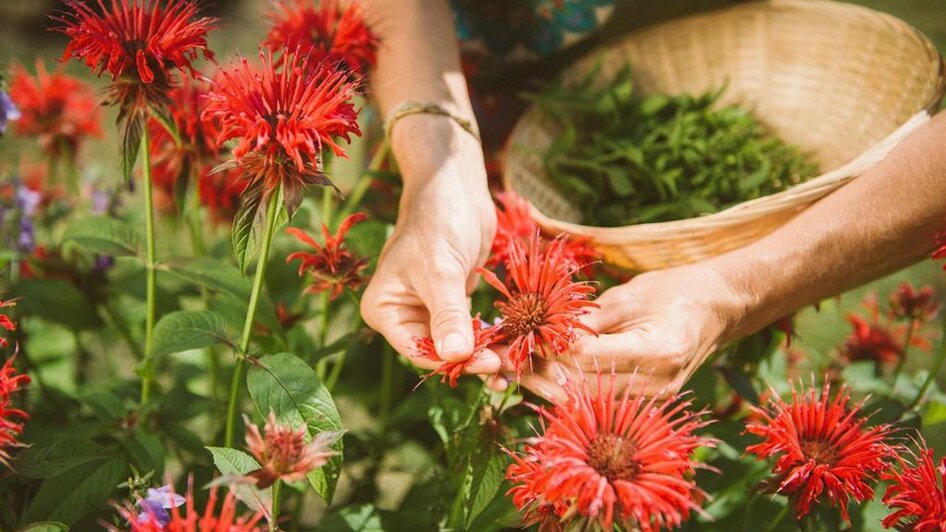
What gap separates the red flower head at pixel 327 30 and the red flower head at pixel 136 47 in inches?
7.4

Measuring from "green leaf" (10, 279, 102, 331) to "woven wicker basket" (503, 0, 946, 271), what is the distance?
2.33 ft

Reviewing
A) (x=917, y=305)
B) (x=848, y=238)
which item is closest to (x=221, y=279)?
(x=848, y=238)

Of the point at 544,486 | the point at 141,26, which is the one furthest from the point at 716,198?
the point at 141,26

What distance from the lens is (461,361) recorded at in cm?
70

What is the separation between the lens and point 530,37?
151 centimetres

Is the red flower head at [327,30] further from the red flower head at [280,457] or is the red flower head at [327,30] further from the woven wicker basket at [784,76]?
the red flower head at [280,457]

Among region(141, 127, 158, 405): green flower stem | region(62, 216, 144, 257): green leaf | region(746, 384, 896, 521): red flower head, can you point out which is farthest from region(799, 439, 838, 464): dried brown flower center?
region(62, 216, 144, 257): green leaf

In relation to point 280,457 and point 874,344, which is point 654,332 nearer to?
point 280,457

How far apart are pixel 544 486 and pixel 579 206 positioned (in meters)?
0.84

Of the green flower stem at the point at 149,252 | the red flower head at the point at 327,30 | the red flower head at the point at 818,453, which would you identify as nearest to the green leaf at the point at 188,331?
the green flower stem at the point at 149,252

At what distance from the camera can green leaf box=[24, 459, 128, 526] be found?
2.56 feet

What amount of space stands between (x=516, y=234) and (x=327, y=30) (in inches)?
15.9

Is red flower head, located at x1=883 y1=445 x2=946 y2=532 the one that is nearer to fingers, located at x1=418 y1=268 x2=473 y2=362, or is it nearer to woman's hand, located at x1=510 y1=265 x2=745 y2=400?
woman's hand, located at x1=510 y1=265 x2=745 y2=400

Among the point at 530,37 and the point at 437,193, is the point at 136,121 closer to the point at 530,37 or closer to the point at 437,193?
the point at 437,193
